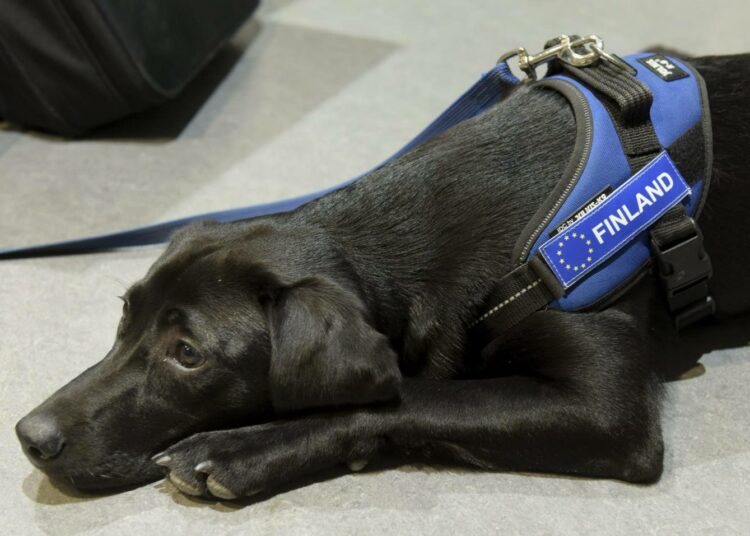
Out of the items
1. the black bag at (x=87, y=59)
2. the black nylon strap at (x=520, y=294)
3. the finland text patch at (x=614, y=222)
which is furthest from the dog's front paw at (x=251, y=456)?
the black bag at (x=87, y=59)

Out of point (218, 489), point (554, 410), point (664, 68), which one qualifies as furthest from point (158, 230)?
point (664, 68)

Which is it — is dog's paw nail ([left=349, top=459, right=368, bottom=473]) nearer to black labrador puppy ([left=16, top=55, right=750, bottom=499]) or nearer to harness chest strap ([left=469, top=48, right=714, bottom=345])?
black labrador puppy ([left=16, top=55, right=750, bottom=499])

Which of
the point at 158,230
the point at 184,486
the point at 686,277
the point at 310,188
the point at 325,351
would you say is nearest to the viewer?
the point at 325,351

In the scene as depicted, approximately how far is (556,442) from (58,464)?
87 centimetres

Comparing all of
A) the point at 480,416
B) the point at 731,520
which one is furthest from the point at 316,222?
the point at 731,520

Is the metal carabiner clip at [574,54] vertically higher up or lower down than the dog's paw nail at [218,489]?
higher up

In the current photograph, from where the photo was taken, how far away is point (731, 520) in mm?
1494

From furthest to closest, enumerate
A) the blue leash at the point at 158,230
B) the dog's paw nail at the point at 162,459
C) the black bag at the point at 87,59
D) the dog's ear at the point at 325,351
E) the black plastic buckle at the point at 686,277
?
1. the black bag at the point at 87,59
2. the blue leash at the point at 158,230
3. the black plastic buckle at the point at 686,277
4. the dog's paw nail at the point at 162,459
5. the dog's ear at the point at 325,351

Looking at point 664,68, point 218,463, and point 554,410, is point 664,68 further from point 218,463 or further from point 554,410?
point 218,463

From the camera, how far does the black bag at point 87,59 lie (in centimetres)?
251

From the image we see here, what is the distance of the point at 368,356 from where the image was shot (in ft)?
4.50

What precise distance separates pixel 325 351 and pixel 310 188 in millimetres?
1259

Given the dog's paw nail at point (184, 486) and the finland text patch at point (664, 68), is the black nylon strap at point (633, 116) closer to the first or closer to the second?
the finland text patch at point (664, 68)

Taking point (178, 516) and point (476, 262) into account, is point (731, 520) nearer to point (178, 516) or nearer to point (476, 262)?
point (476, 262)
